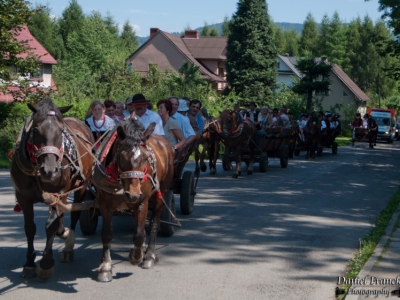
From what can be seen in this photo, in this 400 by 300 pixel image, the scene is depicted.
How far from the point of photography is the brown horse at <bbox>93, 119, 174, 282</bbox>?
6.95 m

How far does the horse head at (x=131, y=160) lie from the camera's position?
6.91 m

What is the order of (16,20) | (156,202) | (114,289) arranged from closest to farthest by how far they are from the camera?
(114,289)
(156,202)
(16,20)

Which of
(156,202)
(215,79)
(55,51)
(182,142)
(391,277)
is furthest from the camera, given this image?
(55,51)

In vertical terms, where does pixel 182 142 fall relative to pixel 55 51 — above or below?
below

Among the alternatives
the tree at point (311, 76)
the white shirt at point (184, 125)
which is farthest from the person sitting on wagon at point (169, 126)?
the tree at point (311, 76)

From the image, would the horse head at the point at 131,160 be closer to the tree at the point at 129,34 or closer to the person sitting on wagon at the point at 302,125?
the person sitting on wagon at the point at 302,125

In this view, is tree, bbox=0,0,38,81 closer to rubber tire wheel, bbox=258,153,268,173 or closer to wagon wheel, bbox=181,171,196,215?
rubber tire wheel, bbox=258,153,268,173

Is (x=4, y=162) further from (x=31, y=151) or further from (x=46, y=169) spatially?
(x=46, y=169)

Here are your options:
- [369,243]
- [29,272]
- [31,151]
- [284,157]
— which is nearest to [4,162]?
[284,157]

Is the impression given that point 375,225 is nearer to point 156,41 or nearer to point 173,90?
point 173,90

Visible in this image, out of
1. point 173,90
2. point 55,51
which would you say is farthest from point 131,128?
point 55,51

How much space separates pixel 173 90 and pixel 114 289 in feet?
A: 88.5

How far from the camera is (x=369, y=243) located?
375 inches

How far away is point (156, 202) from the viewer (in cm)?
841
